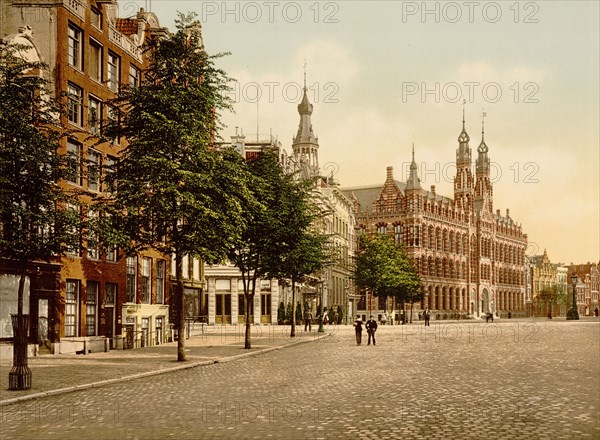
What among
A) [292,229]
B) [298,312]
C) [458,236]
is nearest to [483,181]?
[458,236]

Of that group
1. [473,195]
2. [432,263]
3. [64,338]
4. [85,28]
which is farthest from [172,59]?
[473,195]

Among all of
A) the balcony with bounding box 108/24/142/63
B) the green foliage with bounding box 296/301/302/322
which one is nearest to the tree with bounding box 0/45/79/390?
the balcony with bounding box 108/24/142/63

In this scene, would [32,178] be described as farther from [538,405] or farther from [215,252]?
[538,405]

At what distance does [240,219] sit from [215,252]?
1.55 meters

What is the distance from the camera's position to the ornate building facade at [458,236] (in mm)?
118125

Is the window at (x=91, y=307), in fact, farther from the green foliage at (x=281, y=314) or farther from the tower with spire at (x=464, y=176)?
the tower with spire at (x=464, y=176)

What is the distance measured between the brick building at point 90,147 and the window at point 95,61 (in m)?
0.05

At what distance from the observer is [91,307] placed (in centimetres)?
3441

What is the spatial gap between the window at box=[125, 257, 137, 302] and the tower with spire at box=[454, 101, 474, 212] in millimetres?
103432

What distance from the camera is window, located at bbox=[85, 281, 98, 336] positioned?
112ft

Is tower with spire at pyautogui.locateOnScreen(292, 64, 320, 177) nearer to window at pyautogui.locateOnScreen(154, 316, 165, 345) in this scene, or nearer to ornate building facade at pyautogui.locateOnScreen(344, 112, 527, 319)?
ornate building facade at pyautogui.locateOnScreen(344, 112, 527, 319)

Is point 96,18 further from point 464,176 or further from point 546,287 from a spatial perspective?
point 546,287

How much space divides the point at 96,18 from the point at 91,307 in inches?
528

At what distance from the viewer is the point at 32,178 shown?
20453 millimetres
